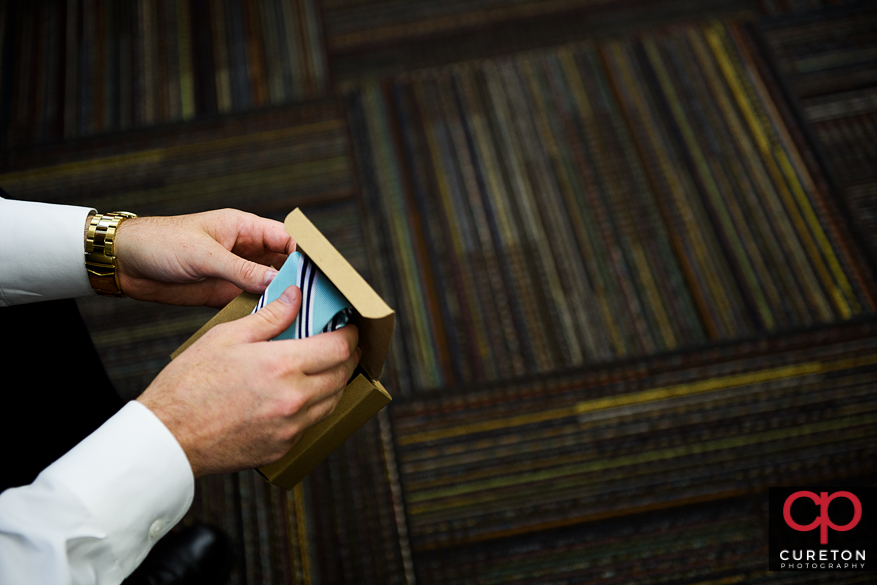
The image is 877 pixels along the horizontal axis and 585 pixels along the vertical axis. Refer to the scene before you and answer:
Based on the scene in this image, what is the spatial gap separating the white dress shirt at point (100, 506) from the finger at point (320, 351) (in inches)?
4.9

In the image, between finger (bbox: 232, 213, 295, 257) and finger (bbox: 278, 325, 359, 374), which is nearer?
finger (bbox: 278, 325, 359, 374)

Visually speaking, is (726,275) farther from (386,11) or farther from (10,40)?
(10,40)

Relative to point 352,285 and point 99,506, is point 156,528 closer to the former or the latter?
point 99,506

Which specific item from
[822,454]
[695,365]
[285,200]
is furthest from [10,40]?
[822,454]

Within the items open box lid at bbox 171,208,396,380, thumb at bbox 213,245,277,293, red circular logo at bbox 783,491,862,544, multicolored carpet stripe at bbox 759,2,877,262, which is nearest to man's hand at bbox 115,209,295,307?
thumb at bbox 213,245,277,293

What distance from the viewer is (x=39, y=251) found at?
0.62 metres

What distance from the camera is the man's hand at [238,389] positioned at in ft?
1.59

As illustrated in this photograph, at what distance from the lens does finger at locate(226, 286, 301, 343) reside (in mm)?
504

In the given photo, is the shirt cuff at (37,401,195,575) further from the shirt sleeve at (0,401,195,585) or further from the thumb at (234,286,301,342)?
the thumb at (234,286,301,342)

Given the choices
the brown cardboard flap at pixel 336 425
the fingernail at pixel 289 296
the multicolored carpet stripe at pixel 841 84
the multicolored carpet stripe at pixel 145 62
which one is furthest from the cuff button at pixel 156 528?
the multicolored carpet stripe at pixel 841 84

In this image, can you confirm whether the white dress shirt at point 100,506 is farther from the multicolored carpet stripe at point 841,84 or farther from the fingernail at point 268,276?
the multicolored carpet stripe at point 841,84

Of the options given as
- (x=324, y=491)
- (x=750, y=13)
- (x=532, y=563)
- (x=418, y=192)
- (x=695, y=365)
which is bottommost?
(x=532, y=563)

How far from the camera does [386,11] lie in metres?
1.58

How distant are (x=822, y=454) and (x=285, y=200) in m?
1.23
